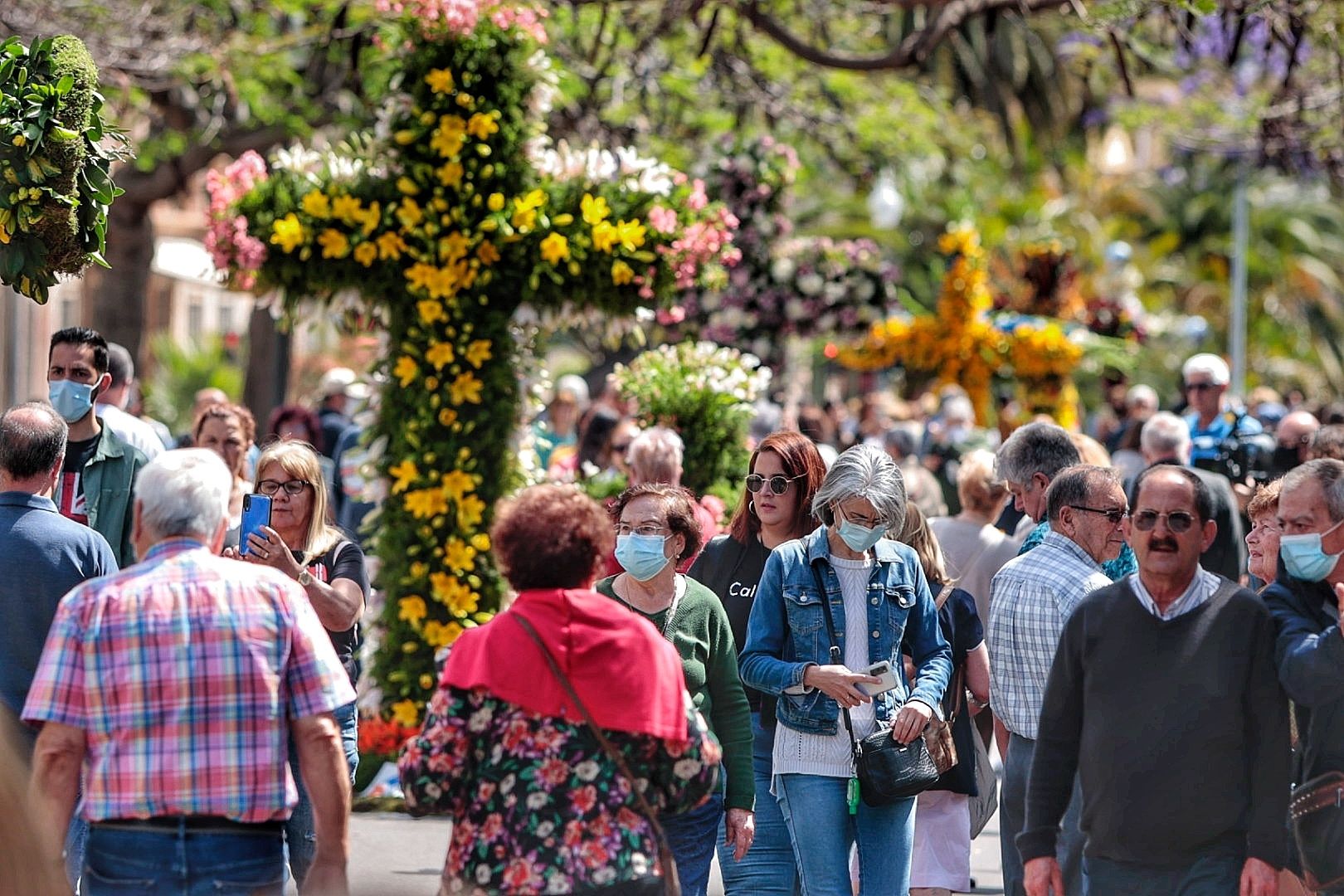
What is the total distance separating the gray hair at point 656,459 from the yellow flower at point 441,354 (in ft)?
5.48

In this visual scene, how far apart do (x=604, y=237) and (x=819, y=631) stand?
381cm

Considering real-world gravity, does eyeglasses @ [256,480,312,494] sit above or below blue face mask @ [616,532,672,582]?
above

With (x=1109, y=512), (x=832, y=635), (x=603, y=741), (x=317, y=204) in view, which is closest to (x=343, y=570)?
(x=832, y=635)

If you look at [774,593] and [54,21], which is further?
[54,21]

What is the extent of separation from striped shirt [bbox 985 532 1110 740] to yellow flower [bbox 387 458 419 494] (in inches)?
176

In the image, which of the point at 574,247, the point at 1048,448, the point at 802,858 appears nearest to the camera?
the point at 802,858

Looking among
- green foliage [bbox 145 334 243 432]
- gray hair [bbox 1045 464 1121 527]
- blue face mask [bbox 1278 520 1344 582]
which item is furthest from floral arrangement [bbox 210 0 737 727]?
green foliage [bbox 145 334 243 432]

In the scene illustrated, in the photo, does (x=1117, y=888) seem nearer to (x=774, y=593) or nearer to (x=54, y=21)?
(x=774, y=593)

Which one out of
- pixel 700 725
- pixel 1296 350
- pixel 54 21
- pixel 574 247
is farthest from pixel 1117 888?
pixel 1296 350

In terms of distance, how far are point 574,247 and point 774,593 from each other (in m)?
3.76

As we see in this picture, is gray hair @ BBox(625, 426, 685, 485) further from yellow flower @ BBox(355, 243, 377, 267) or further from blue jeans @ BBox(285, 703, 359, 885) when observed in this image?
blue jeans @ BBox(285, 703, 359, 885)

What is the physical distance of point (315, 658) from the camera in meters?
4.25

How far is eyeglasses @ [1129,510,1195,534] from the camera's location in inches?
189

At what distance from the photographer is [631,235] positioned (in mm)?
9125
